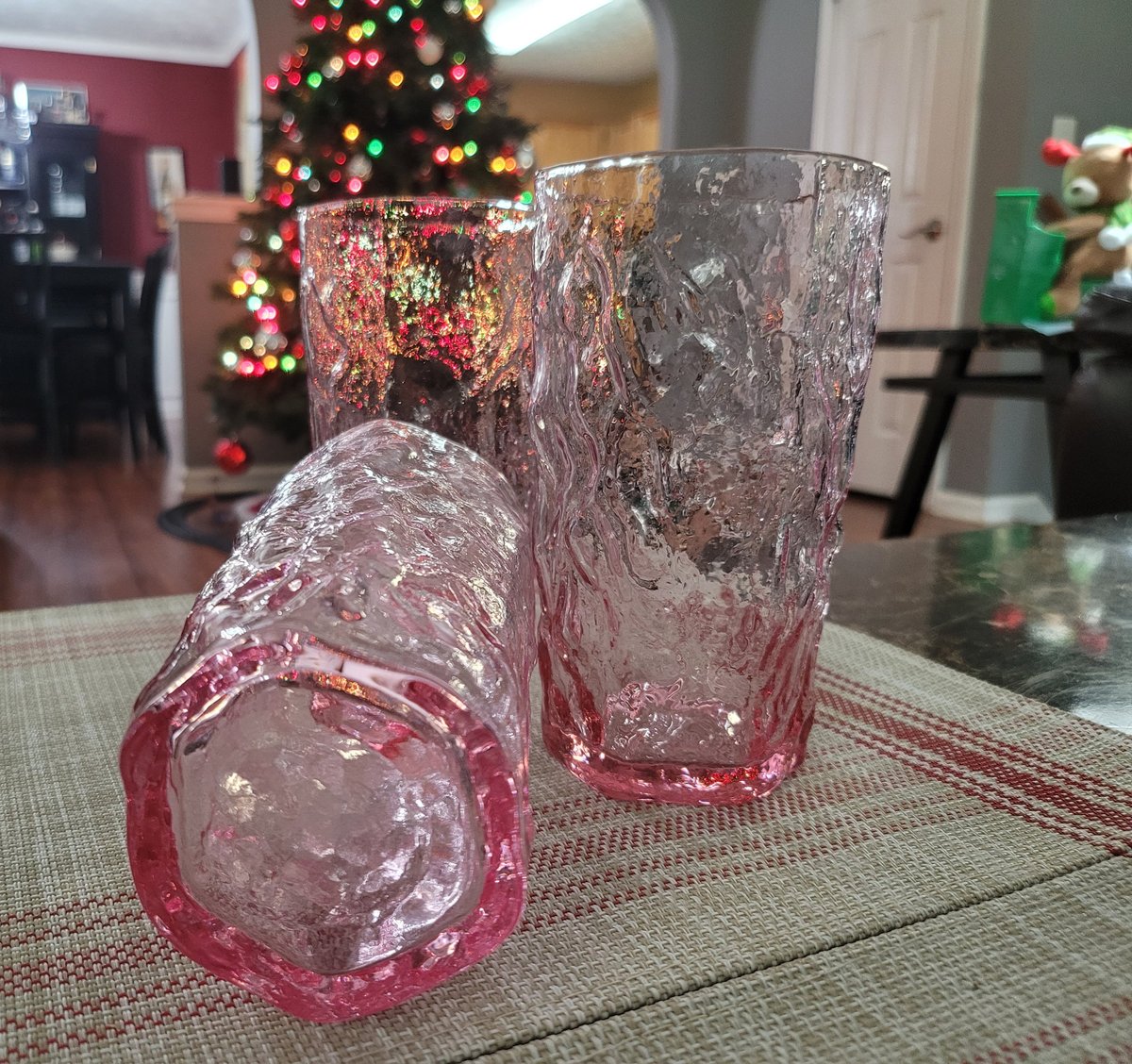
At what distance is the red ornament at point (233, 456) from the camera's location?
112 inches

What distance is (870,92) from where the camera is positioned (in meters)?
3.42

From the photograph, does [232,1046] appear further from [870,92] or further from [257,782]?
[870,92]

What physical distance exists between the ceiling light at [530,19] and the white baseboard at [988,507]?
410 cm

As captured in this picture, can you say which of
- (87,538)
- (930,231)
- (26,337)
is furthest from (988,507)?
(26,337)

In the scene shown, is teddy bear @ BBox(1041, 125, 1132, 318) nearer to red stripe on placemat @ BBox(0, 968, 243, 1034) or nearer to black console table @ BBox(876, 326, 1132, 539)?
black console table @ BBox(876, 326, 1132, 539)

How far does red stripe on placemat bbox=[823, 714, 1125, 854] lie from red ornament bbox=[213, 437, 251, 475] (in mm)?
2700

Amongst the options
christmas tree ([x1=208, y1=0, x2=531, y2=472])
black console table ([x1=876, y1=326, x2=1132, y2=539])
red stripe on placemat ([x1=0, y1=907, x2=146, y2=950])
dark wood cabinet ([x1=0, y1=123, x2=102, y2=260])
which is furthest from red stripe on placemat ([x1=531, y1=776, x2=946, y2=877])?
dark wood cabinet ([x1=0, y1=123, x2=102, y2=260])

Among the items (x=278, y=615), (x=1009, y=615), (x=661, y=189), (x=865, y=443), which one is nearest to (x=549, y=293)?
(x=661, y=189)

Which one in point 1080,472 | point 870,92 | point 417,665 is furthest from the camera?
point 870,92

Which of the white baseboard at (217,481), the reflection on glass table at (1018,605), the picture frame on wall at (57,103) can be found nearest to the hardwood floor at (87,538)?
the white baseboard at (217,481)

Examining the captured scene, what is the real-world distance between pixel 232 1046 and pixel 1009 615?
48 centimetres

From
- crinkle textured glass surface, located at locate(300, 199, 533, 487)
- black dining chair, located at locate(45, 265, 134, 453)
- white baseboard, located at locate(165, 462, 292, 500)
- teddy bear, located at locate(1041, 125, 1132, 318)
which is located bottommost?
white baseboard, located at locate(165, 462, 292, 500)

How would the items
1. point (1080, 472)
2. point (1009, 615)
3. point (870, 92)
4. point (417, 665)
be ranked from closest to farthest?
point (417, 665) → point (1009, 615) → point (1080, 472) → point (870, 92)

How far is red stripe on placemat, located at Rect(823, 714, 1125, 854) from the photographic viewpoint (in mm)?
303
